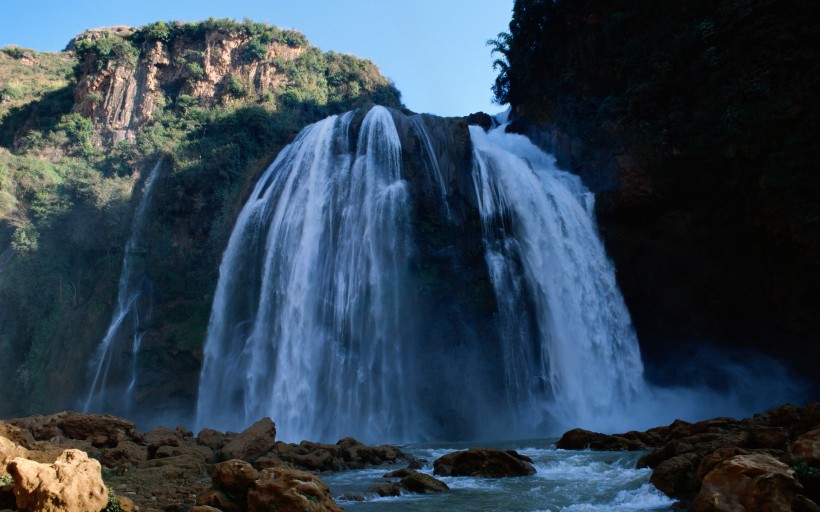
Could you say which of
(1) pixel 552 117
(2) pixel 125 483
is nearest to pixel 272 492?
(2) pixel 125 483

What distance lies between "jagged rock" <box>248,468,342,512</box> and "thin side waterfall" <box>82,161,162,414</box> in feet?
68.1

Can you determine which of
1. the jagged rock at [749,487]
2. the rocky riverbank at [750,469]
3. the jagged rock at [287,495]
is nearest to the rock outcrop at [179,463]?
the jagged rock at [287,495]

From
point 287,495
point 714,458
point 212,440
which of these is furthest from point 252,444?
point 714,458

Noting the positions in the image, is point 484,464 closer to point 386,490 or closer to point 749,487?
point 386,490

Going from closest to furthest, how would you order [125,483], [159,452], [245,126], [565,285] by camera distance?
1. [125,483]
2. [159,452]
3. [565,285]
4. [245,126]

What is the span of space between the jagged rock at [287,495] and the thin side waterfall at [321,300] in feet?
40.5

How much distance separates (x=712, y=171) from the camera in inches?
768

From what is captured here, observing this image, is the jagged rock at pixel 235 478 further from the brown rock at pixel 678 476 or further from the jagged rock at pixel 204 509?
A: the brown rock at pixel 678 476

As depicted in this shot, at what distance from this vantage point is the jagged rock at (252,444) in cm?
1122

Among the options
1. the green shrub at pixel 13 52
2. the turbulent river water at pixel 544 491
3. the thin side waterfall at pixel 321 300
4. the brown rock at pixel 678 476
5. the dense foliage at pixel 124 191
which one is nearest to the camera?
the brown rock at pixel 678 476

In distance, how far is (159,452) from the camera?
1056cm

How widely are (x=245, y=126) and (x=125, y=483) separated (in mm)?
27622

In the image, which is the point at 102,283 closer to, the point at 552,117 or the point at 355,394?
the point at 355,394

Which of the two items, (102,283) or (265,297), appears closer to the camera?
(265,297)
